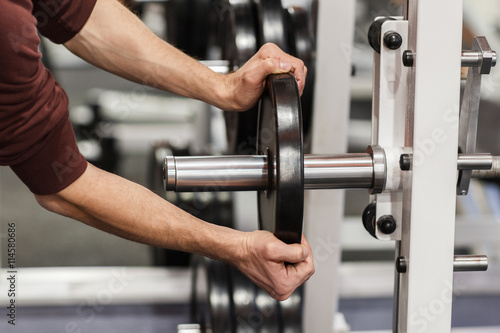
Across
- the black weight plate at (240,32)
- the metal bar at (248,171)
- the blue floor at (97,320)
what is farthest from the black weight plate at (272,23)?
the blue floor at (97,320)

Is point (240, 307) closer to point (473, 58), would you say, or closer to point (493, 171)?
point (493, 171)

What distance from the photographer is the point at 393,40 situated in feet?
3.36

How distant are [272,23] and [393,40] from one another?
54 cm

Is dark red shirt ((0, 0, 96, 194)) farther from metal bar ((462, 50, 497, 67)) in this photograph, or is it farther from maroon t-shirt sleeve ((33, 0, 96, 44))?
metal bar ((462, 50, 497, 67))

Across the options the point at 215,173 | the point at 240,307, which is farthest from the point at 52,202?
the point at 240,307

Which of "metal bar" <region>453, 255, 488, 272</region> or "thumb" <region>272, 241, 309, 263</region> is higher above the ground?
"thumb" <region>272, 241, 309, 263</region>

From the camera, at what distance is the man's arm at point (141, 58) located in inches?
45.5

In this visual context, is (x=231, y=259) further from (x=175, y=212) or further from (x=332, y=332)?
(x=332, y=332)

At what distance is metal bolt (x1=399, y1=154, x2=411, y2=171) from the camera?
0.98m

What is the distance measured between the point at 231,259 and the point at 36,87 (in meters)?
0.40

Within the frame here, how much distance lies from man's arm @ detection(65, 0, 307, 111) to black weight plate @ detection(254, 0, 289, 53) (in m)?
0.35

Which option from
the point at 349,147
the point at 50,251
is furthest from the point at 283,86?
the point at 349,147

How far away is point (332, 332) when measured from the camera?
5.86 feet

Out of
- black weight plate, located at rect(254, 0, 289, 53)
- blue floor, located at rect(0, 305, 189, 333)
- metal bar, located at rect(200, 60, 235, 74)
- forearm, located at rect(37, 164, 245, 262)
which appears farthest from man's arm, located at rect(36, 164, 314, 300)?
blue floor, located at rect(0, 305, 189, 333)
